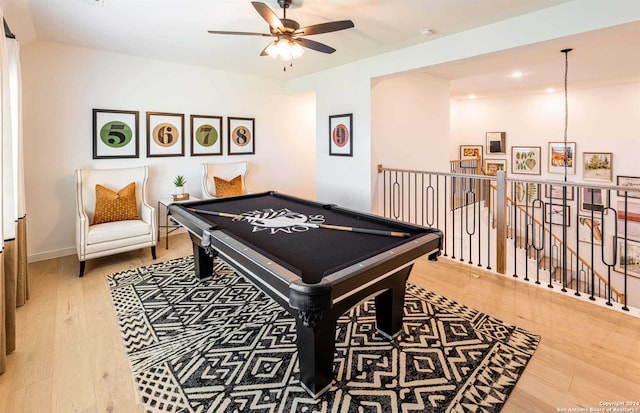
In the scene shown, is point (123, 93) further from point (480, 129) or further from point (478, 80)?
point (480, 129)

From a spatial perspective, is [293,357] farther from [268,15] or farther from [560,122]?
[560,122]

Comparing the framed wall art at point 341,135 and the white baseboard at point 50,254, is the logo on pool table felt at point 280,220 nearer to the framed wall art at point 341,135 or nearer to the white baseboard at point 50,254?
the framed wall art at point 341,135

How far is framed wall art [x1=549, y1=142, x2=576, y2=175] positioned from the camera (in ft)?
21.8

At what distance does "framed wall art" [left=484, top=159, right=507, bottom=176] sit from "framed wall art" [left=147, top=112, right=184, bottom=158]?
6817mm

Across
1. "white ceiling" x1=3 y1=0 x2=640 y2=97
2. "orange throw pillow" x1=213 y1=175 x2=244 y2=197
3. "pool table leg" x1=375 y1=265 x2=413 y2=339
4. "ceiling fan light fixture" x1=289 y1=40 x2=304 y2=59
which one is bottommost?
"pool table leg" x1=375 y1=265 x2=413 y2=339

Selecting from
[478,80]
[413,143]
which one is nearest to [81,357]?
[413,143]

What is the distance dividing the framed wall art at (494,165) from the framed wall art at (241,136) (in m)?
5.64

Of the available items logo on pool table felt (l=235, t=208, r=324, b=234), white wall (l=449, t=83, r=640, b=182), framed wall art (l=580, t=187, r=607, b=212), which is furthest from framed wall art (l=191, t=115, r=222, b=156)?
framed wall art (l=580, t=187, r=607, b=212)

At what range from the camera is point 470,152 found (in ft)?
26.5

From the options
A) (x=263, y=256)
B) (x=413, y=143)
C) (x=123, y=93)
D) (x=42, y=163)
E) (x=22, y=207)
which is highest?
(x=123, y=93)

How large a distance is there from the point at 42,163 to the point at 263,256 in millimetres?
3769

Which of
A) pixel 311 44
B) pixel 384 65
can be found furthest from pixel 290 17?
pixel 384 65

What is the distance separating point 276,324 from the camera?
253 cm

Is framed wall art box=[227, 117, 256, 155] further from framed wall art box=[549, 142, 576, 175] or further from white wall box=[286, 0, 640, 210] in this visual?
framed wall art box=[549, 142, 576, 175]
